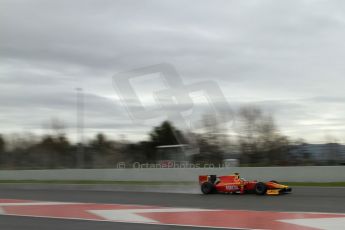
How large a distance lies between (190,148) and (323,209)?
19.1 meters

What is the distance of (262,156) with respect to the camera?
27.1 metres

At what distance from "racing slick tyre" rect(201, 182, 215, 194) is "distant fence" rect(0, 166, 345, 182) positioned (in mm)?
7857

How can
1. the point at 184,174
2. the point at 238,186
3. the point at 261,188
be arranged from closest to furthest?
the point at 261,188 < the point at 238,186 < the point at 184,174

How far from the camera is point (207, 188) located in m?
14.9

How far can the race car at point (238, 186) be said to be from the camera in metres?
13.7

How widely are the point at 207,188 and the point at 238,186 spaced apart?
112 cm

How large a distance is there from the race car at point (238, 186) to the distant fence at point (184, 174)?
24.1 ft

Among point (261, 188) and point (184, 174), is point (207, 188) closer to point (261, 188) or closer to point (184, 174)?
point (261, 188)

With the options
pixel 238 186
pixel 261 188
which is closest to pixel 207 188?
pixel 238 186

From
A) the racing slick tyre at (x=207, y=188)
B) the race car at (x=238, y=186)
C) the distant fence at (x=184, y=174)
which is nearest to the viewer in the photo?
the race car at (x=238, y=186)

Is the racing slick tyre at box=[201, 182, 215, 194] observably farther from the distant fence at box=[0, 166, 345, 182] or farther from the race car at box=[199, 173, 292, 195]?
the distant fence at box=[0, 166, 345, 182]

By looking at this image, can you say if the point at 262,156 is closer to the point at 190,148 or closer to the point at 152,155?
the point at 190,148

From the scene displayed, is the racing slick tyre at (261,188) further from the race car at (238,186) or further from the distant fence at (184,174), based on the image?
the distant fence at (184,174)

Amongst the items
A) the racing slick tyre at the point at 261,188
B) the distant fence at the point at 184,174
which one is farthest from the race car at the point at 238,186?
the distant fence at the point at 184,174
